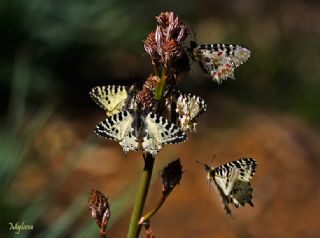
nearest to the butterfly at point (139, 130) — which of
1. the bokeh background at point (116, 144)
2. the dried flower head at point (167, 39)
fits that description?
the dried flower head at point (167, 39)

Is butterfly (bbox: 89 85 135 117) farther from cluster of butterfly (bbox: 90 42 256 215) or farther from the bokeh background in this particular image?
the bokeh background

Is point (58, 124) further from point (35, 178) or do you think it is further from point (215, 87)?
point (215, 87)

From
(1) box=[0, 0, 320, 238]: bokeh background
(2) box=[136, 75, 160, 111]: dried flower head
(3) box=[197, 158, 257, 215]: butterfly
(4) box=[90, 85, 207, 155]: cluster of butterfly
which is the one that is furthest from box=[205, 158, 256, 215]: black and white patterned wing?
(1) box=[0, 0, 320, 238]: bokeh background

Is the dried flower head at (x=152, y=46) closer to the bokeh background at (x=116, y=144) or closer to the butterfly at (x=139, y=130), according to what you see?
the butterfly at (x=139, y=130)

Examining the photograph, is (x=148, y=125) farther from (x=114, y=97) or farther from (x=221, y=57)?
(x=221, y=57)

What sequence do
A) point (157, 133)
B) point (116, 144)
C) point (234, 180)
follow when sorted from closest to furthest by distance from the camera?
1. point (157, 133)
2. point (234, 180)
3. point (116, 144)

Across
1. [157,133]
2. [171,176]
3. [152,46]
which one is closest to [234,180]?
[171,176]
